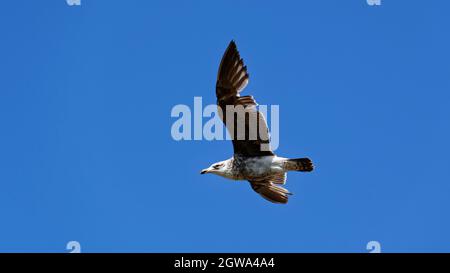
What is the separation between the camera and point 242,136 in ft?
48.1

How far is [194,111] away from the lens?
44.7ft

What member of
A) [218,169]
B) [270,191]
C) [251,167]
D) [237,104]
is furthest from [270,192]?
[237,104]

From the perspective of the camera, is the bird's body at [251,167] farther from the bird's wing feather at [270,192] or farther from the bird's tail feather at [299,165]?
the bird's wing feather at [270,192]

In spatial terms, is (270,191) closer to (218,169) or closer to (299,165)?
(218,169)

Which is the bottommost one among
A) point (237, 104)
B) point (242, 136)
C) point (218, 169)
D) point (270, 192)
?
point (270, 192)

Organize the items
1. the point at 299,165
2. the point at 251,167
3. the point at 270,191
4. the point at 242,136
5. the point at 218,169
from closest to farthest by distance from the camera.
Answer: the point at 299,165 → the point at 242,136 → the point at 251,167 → the point at 218,169 → the point at 270,191

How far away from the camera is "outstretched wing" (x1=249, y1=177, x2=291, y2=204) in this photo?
1583 cm

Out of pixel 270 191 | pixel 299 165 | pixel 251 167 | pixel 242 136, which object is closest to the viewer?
pixel 299 165

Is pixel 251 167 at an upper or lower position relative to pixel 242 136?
lower

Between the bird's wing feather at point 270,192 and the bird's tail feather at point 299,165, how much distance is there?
146 centimetres

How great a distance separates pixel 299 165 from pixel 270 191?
A: 71.6 inches

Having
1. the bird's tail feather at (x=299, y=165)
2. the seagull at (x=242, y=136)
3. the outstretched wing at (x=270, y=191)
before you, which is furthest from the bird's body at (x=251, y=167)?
the outstretched wing at (x=270, y=191)

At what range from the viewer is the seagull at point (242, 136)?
14.3 metres
